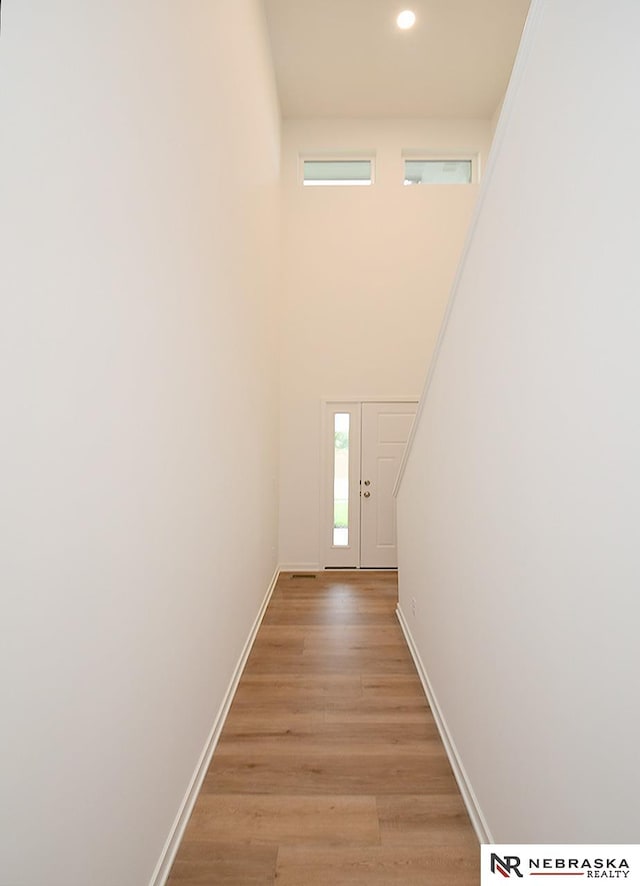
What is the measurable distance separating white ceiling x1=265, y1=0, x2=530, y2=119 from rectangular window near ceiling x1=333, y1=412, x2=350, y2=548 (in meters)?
3.61

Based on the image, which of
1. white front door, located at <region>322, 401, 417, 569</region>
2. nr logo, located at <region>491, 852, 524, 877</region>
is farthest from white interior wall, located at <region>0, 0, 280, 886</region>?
white front door, located at <region>322, 401, 417, 569</region>

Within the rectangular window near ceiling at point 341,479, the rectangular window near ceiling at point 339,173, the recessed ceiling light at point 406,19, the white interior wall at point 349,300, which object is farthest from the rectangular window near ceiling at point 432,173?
the rectangular window near ceiling at point 341,479

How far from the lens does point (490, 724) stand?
172 cm

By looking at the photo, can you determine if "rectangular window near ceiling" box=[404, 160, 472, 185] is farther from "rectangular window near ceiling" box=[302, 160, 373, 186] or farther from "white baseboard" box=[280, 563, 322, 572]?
"white baseboard" box=[280, 563, 322, 572]

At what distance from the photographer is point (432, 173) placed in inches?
233

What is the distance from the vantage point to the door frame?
18.9ft

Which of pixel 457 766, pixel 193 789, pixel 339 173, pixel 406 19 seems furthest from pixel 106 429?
pixel 339 173

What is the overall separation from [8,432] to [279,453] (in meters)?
4.84

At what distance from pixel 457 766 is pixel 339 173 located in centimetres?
608

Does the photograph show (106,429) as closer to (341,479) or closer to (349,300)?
(341,479)

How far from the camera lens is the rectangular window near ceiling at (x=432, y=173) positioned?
233 inches

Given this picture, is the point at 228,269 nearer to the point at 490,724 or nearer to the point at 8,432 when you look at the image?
the point at 8,432

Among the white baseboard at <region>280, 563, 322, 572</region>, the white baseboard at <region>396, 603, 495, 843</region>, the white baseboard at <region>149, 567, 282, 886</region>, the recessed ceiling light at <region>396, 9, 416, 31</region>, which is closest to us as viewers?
the white baseboard at <region>149, 567, 282, 886</region>

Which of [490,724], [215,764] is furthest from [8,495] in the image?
[215,764]
